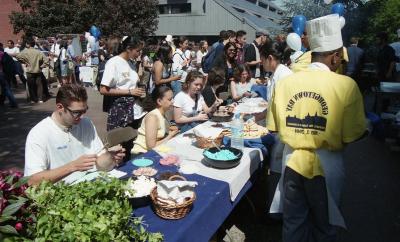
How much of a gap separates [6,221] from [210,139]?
2011 mm

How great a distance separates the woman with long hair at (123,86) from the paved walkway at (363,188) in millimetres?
778

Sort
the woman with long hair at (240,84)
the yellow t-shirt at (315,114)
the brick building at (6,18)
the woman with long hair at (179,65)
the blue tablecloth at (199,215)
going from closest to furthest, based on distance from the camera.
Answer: the blue tablecloth at (199,215)
the yellow t-shirt at (315,114)
the woman with long hair at (240,84)
the woman with long hair at (179,65)
the brick building at (6,18)

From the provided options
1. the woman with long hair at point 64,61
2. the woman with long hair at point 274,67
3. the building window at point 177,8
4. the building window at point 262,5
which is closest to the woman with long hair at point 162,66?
the woman with long hair at point 274,67

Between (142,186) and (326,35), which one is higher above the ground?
(326,35)

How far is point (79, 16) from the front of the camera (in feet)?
73.7

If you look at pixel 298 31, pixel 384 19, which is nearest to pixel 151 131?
pixel 298 31

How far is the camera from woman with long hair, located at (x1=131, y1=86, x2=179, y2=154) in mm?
3330

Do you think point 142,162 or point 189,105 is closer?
point 142,162

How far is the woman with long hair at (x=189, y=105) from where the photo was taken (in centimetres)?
417

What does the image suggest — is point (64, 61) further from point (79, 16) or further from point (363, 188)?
point (79, 16)

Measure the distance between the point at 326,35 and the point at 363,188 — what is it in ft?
8.96

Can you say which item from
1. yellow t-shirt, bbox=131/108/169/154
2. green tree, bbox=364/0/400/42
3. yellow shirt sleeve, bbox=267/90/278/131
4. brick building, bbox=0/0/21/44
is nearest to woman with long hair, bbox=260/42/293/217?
yellow shirt sleeve, bbox=267/90/278/131

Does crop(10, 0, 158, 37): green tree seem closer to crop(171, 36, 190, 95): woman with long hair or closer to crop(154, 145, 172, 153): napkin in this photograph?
crop(171, 36, 190, 95): woman with long hair

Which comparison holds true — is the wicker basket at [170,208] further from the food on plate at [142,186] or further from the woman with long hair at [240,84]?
the woman with long hair at [240,84]
